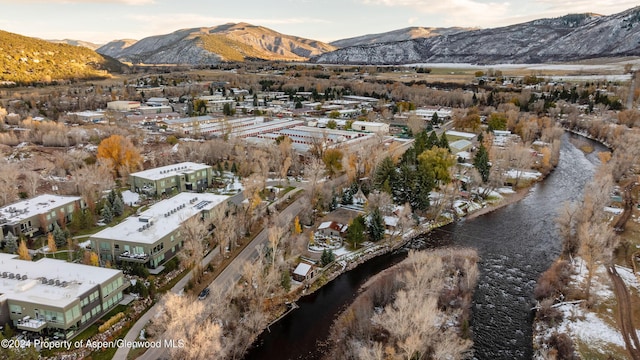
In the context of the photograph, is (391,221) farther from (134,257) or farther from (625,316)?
(134,257)

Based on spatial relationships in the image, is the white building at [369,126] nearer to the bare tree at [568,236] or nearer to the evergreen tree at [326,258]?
the bare tree at [568,236]

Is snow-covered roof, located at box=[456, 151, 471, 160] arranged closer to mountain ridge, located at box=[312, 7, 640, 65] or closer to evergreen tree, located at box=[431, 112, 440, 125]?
evergreen tree, located at box=[431, 112, 440, 125]

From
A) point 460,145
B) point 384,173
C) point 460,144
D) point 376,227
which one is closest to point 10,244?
point 376,227

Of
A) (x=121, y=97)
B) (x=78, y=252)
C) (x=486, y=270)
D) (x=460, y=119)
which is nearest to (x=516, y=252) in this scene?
(x=486, y=270)

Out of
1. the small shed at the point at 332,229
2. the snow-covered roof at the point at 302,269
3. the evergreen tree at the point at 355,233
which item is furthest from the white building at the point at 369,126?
the snow-covered roof at the point at 302,269

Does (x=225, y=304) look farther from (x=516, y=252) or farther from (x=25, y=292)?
(x=516, y=252)
